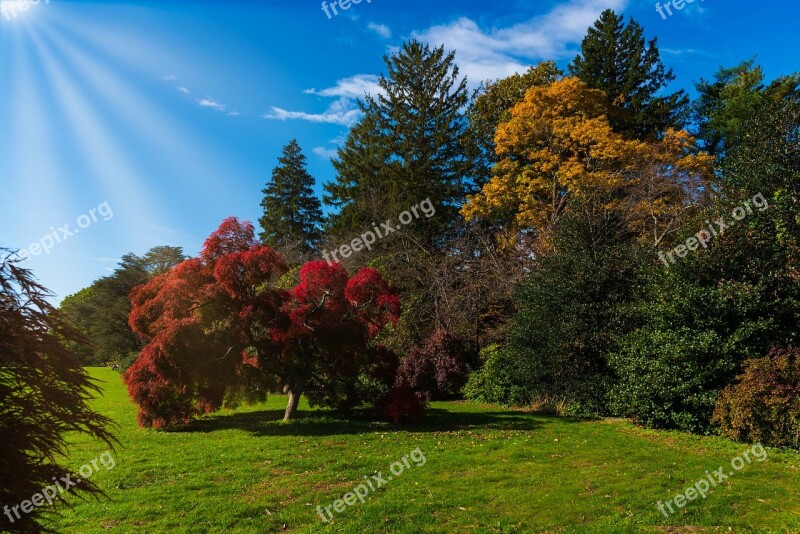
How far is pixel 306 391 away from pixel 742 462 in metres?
11.5

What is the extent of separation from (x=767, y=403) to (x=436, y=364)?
1081 centimetres

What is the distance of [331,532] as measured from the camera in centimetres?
566

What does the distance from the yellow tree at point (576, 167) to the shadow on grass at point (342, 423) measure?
9.09m

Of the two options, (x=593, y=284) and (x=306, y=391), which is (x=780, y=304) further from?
(x=306, y=391)

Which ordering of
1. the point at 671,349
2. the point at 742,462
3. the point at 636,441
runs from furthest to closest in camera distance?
the point at 671,349
the point at 636,441
the point at 742,462

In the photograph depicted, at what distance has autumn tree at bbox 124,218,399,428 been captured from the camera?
1198 centimetres

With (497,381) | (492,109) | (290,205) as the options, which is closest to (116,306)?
(290,205)

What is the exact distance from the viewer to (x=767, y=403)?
393 inches

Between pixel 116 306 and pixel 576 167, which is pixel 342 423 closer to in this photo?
pixel 576 167

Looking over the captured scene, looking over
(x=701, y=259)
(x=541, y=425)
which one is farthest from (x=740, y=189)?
(x=541, y=425)

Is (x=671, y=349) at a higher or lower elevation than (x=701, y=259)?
lower

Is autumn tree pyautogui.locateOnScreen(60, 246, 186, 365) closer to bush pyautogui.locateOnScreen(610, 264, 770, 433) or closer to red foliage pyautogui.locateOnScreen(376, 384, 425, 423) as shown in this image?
red foliage pyautogui.locateOnScreen(376, 384, 425, 423)

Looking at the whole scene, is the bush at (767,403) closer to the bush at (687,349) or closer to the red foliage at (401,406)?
the bush at (687,349)

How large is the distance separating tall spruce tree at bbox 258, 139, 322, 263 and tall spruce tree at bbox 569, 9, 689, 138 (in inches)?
1121
